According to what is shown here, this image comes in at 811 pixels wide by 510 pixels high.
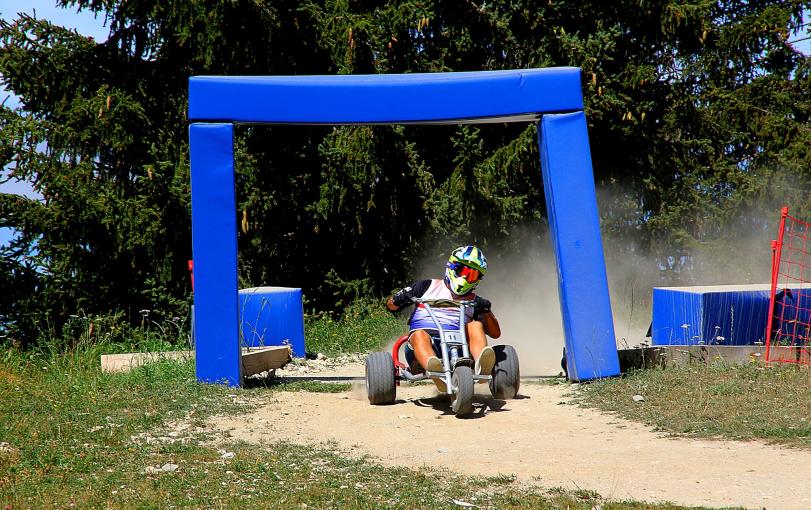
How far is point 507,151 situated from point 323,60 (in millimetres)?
3767

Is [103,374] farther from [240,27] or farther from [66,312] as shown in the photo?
[240,27]

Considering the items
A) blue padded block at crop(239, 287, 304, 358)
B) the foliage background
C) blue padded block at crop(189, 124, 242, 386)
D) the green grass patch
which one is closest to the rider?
blue padded block at crop(189, 124, 242, 386)

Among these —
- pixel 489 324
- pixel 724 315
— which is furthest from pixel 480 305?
pixel 724 315

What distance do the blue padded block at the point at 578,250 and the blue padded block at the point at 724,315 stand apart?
145 centimetres

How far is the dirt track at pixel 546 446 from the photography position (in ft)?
19.5

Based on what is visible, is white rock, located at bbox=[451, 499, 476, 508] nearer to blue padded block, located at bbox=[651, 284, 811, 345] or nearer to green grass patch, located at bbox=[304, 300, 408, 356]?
blue padded block, located at bbox=[651, 284, 811, 345]

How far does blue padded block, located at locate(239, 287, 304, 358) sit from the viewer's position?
12672 millimetres

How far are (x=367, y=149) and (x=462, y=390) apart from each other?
347 inches

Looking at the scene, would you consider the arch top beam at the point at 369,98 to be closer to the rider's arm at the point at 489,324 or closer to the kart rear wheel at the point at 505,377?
the rider's arm at the point at 489,324

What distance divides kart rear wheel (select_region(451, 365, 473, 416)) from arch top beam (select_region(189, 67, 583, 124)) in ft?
9.49

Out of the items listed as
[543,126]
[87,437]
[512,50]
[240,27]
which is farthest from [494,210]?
[87,437]

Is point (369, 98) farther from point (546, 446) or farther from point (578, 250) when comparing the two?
point (546, 446)

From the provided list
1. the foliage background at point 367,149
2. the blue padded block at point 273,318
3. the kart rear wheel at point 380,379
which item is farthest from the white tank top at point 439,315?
the foliage background at point 367,149

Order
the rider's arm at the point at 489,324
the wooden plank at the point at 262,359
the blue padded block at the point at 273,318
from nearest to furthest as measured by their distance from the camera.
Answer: the rider's arm at the point at 489,324
the wooden plank at the point at 262,359
the blue padded block at the point at 273,318
